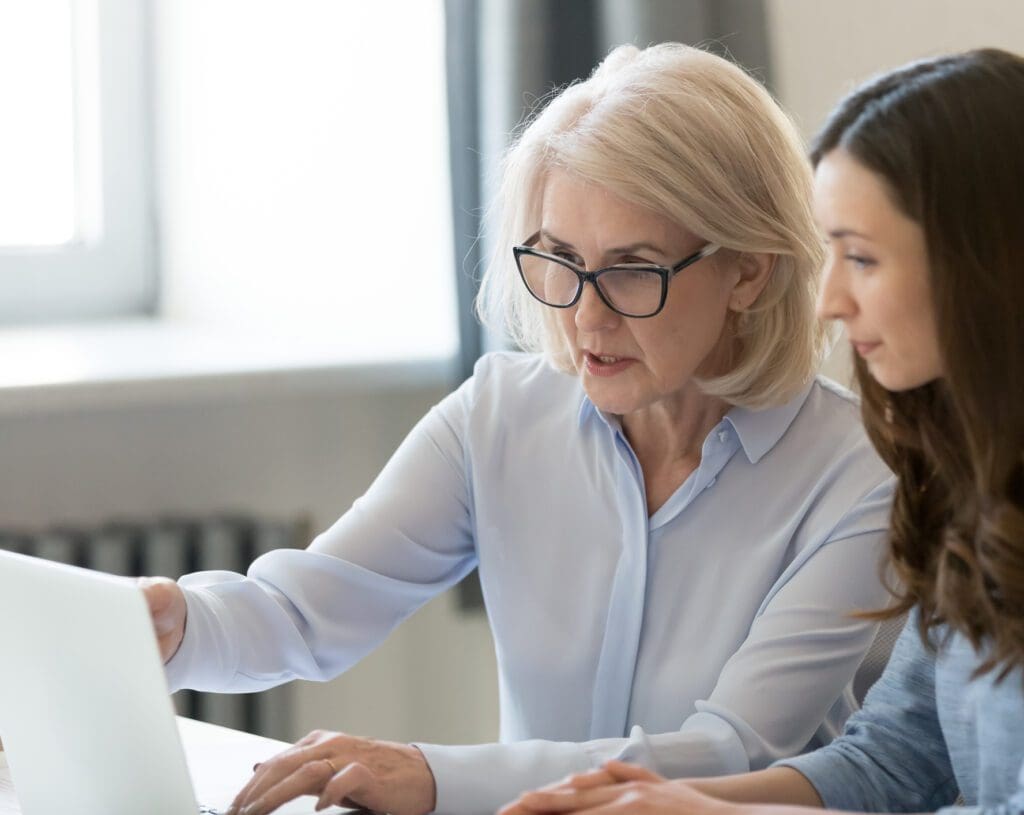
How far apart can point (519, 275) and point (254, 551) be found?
1007 mm

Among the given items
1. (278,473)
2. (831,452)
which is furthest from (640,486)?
(278,473)

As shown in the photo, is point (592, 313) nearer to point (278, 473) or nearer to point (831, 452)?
point (831, 452)

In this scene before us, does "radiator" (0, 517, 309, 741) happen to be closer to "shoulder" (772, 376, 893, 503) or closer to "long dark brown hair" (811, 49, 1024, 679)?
"shoulder" (772, 376, 893, 503)

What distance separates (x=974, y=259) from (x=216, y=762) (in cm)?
84

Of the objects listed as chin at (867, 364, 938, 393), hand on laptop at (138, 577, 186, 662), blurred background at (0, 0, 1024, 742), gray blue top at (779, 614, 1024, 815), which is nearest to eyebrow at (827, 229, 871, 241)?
chin at (867, 364, 938, 393)

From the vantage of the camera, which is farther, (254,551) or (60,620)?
(254,551)

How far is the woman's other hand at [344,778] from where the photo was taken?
1.24m

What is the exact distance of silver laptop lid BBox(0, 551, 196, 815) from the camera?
3.60 feet

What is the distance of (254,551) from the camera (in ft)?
8.32

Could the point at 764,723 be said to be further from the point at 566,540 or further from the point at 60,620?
the point at 60,620

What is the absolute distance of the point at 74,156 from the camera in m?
2.89

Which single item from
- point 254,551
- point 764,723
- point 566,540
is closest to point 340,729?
point 254,551

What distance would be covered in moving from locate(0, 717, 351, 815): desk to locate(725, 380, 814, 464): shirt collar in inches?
22.9

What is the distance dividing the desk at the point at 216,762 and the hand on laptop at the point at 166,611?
9 centimetres
